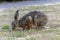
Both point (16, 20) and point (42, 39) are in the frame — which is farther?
point (16, 20)

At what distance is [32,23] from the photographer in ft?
27.1

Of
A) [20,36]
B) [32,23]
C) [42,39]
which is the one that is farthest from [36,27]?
[42,39]


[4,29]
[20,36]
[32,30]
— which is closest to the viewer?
[20,36]

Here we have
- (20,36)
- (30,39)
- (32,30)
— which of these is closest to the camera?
(30,39)

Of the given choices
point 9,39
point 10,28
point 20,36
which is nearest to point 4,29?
point 10,28

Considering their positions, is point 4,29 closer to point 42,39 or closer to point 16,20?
point 16,20

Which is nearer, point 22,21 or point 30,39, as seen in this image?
point 30,39

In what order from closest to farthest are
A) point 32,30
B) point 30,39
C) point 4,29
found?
point 30,39 → point 32,30 → point 4,29

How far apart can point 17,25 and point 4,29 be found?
0.55m

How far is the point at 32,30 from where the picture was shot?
789 centimetres

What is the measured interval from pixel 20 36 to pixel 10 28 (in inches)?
70.1

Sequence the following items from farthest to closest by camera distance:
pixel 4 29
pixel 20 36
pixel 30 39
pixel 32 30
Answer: pixel 4 29 < pixel 32 30 < pixel 20 36 < pixel 30 39

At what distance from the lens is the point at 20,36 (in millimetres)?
6855

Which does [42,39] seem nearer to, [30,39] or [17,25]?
[30,39]
